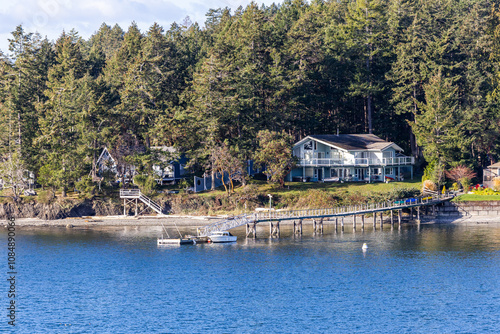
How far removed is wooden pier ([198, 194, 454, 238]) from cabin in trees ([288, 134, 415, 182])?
36.5 ft

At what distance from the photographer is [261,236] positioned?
254 ft

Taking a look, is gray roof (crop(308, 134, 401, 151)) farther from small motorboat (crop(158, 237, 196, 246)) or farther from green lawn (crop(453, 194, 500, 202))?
small motorboat (crop(158, 237, 196, 246))

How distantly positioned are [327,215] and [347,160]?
22.2 meters

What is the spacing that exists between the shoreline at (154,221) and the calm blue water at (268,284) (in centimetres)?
558

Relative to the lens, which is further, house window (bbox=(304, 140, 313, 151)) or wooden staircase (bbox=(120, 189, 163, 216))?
house window (bbox=(304, 140, 313, 151))

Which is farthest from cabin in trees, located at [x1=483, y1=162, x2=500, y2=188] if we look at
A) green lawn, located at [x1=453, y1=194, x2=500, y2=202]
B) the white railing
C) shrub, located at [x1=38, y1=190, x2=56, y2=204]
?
shrub, located at [x1=38, y1=190, x2=56, y2=204]

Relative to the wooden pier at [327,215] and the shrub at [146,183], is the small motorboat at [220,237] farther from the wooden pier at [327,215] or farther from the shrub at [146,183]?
the shrub at [146,183]

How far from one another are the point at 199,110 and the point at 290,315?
169ft

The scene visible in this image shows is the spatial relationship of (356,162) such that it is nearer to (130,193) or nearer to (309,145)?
(309,145)

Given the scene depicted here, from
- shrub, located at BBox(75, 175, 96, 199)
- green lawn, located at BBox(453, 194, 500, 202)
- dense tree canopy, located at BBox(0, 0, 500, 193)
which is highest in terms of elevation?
dense tree canopy, located at BBox(0, 0, 500, 193)

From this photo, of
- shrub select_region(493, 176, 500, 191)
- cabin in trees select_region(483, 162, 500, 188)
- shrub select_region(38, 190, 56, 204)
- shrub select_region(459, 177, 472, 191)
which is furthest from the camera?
shrub select_region(38, 190, 56, 204)

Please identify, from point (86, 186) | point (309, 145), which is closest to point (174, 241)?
point (86, 186)

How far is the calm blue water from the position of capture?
4628 centimetres

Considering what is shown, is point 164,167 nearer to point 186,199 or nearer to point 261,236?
point 186,199
